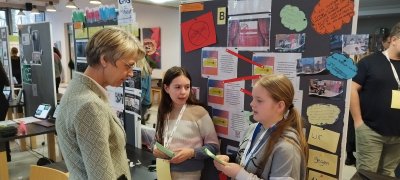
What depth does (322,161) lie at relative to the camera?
139 centimetres

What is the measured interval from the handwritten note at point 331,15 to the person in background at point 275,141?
32 cm


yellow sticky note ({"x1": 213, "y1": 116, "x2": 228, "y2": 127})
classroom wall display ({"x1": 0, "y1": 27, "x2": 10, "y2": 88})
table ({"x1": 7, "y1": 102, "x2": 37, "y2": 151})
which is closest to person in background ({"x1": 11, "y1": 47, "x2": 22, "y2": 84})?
classroom wall display ({"x1": 0, "y1": 27, "x2": 10, "y2": 88})

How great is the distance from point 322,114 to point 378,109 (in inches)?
38.0

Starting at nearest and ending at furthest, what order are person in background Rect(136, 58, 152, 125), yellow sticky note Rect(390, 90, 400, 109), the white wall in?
yellow sticky note Rect(390, 90, 400, 109) < person in background Rect(136, 58, 152, 125) < the white wall

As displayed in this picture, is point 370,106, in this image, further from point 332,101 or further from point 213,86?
point 213,86

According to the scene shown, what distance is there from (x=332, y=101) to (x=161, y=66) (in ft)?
23.0

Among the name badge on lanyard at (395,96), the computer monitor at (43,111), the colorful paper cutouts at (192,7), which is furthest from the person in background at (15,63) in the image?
the name badge on lanyard at (395,96)

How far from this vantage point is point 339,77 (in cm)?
131

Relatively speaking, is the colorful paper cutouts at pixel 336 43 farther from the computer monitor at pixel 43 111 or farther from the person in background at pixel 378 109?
the computer monitor at pixel 43 111

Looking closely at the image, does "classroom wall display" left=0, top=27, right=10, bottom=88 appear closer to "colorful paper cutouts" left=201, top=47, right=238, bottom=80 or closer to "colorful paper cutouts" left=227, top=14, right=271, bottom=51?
"colorful paper cutouts" left=201, top=47, right=238, bottom=80

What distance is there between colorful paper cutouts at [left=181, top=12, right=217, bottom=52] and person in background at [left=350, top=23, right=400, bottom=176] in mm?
1168

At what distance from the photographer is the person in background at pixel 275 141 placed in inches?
45.3

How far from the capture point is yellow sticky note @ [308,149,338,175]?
136 cm

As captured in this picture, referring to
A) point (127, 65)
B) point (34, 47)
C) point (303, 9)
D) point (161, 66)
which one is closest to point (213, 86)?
point (303, 9)
